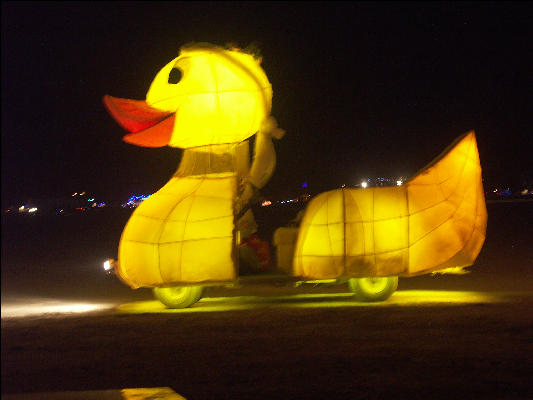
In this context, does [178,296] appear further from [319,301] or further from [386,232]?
[386,232]

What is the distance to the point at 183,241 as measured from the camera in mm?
9523

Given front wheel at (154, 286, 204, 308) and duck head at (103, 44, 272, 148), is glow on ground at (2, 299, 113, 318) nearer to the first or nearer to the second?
front wheel at (154, 286, 204, 308)

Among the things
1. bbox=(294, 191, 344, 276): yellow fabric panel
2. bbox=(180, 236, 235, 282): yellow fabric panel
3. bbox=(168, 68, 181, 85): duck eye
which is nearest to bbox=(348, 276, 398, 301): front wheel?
bbox=(294, 191, 344, 276): yellow fabric panel

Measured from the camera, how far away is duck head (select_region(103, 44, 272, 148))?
395 inches

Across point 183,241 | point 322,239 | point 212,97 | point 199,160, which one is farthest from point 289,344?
point 212,97

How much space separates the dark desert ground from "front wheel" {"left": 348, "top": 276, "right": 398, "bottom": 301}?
0.15 metres

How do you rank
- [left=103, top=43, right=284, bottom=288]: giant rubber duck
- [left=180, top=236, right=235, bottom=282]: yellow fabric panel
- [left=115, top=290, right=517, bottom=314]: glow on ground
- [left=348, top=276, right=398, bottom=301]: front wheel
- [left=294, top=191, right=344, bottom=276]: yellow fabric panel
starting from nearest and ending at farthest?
[left=180, top=236, right=235, bottom=282]: yellow fabric panel < [left=103, top=43, right=284, bottom=288]: giant rubber duck < [left=294, top=191, right=344, bottom=276]: yellow fabric panel < [left=115, top=290, right=517, bottom=314]: glow on ground < [left=348, top=276, right=398, bottom=301]: front wheel

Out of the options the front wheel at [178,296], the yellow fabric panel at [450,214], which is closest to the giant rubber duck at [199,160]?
the front wheel at [178,296]

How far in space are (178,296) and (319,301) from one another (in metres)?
2.03

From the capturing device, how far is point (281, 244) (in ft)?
33.3

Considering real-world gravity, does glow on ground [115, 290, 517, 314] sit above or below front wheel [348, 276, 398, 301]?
below

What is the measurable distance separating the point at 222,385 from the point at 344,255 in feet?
12.7

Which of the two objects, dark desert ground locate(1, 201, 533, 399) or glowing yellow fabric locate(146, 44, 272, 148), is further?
glowing yellow fabric locate(146, 44, 272, 148)

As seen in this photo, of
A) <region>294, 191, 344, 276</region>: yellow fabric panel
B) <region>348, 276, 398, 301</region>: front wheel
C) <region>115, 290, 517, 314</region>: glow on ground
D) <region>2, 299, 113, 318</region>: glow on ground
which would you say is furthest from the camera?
<region>2, 299, 113, 318</region>: glow on ground
